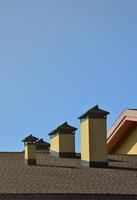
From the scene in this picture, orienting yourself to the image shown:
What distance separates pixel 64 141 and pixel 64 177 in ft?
22.3

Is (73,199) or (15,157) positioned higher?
(15,157)

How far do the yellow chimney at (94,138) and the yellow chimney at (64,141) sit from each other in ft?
7.29

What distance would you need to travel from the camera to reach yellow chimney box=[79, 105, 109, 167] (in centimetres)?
2564

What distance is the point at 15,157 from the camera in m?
27.0

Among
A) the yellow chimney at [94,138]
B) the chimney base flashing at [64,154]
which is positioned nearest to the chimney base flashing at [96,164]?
the yellow chimney at [94,138]

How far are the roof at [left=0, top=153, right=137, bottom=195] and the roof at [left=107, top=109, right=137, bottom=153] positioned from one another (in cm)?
475

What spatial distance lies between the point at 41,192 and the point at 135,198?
10.3 feet

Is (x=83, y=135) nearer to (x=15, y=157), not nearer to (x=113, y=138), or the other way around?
(x=15, y=157)

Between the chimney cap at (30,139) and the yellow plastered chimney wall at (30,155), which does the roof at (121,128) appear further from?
the yellow plastered chimney wall at (30,155)

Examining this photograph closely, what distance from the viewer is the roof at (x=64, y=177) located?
19.9m

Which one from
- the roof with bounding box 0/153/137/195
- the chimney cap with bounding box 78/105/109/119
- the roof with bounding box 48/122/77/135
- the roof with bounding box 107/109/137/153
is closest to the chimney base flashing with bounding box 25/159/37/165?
the roof with bounding box 0/153/137/195

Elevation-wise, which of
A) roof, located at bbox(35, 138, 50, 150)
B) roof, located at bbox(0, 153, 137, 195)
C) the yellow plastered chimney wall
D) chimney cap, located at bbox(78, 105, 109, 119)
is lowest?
roof, located at bbox(0, 153, 137, 195)

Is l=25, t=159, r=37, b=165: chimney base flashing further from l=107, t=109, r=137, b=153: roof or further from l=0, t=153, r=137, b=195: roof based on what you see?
l=107, t=109, r=137, b=153: roof

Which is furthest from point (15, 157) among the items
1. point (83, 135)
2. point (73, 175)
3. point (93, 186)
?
point (93, 186)
